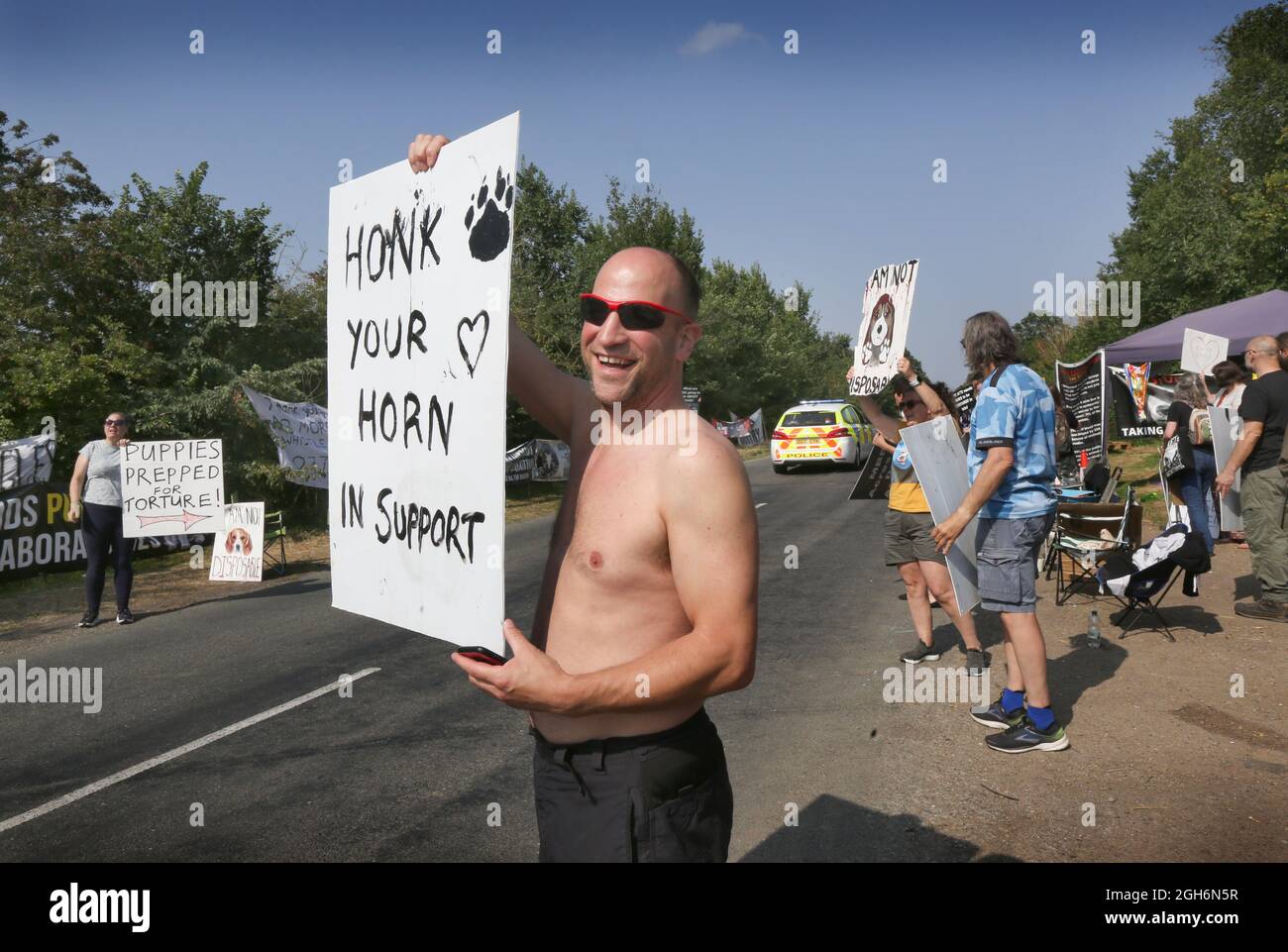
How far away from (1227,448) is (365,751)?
7.95 meters

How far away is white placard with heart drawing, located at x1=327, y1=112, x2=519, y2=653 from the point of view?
1.71 metres

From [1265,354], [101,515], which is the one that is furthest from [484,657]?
[101,515]

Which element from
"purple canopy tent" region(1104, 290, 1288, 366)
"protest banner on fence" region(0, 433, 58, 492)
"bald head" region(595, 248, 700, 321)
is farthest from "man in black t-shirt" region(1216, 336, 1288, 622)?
"protest banner on fence" region(0, 433, 58, 492)

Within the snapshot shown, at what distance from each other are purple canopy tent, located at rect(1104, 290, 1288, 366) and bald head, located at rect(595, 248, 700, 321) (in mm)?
13761

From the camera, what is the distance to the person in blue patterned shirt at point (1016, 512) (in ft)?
14.7

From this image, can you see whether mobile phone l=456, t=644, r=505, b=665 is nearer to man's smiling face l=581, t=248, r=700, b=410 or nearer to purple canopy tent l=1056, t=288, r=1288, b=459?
man's smiling face l=581, t=248, r=700, b=410

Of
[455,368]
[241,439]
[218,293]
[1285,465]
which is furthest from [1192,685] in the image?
[218,293]

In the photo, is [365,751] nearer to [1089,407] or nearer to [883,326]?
[883,326]

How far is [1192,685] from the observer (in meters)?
5.65

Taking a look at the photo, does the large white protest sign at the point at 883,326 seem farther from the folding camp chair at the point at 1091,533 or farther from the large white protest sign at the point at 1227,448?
the large white protest sign at the point at 1227,448

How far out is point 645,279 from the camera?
185 centimetres

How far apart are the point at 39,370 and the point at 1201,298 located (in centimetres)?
3035
